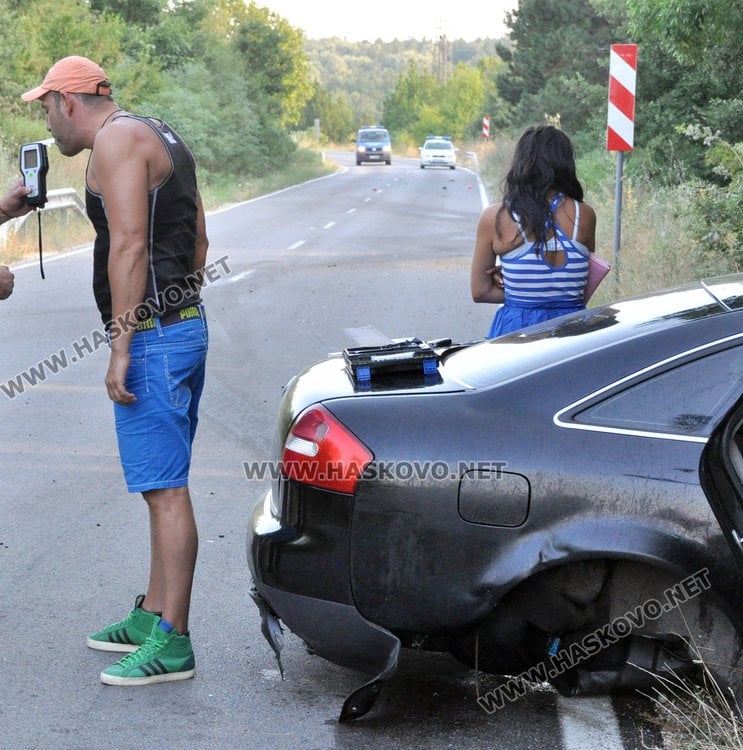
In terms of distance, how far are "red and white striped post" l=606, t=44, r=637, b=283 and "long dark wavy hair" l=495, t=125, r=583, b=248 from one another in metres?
6.90

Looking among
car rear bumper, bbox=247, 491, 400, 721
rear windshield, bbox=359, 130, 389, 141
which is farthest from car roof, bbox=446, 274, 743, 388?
rear windshield, bbox=359, 130, 389, 141

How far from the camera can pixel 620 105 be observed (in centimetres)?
1172

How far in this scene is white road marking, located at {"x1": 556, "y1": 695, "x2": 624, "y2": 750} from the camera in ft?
12.1

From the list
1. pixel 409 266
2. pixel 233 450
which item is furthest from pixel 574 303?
pixel 409 266

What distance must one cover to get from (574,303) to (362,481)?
183 cm

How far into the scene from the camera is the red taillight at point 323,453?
143 inches

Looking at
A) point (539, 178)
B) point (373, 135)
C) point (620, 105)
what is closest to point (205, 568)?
point (539, 178)

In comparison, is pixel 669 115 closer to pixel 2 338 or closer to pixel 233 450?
pixel 2 338

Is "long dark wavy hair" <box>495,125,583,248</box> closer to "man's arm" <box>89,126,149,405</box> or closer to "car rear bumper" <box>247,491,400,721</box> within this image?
"man's arm" <box>89,126,149,405</box>

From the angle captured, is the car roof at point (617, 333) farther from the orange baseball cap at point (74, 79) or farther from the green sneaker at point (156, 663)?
the orange baseball cap at point (74, 79)

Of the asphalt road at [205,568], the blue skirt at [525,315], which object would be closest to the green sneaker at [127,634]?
the asphalt road at [205,568]

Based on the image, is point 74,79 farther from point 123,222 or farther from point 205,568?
point 205,568

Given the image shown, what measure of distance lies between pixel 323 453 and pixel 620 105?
8861 mm

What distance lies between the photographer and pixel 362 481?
3602mm
